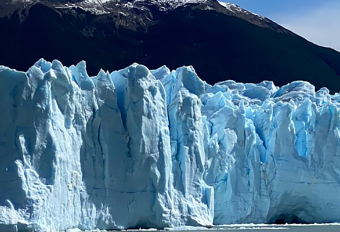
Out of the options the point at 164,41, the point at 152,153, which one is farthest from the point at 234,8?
the point at 152,153

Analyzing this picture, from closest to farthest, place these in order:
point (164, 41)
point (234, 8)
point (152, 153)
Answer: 1. point (152, 153)
2. point (164, 41)
3. point (234, 8)

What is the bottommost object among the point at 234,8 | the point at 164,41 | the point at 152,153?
the point at 152,153

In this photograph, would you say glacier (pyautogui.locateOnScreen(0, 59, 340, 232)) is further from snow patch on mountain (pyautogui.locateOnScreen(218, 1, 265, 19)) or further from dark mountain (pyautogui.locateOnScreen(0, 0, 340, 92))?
snow patch on mountain (pyautogui.locateOnScreen(218, 1, 265, 19))

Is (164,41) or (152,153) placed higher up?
(164,41)

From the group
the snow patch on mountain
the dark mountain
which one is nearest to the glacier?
the dark mountain

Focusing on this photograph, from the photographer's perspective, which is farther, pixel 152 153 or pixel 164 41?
pixel 164 41

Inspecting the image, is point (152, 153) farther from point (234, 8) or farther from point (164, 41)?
point (234, 8)

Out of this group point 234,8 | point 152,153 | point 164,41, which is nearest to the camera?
point 152,153
